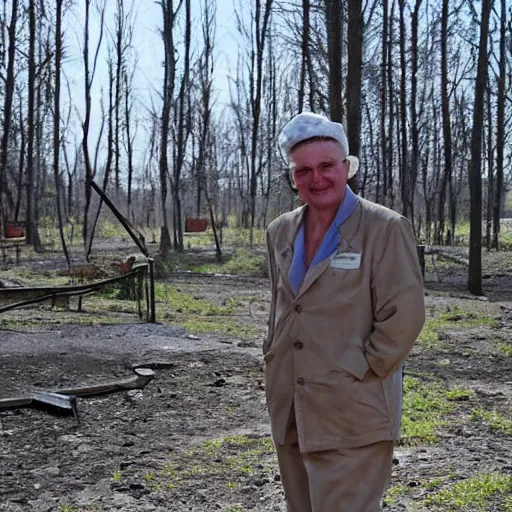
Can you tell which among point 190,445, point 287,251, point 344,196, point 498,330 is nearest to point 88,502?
point 190,445

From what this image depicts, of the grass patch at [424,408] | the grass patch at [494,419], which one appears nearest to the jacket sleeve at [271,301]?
the grass patch at [424,408]

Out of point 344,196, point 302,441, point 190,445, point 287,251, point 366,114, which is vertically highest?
point 366,114

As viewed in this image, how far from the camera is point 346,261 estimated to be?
7.23 ft

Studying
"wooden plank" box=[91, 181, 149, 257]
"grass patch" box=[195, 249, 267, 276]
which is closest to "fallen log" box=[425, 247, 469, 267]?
"grass patch" box=[195, 249, 267, 276]

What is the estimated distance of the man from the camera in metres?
2.16

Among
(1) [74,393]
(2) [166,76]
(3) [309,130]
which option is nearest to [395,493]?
(3) [309,130]

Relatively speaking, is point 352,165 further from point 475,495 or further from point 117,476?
point 117,476

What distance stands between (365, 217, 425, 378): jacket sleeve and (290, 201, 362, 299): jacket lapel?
0.27ft

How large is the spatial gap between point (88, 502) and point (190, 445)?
1.04 meters

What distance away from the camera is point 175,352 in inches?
285

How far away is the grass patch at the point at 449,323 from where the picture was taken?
837 centimetres

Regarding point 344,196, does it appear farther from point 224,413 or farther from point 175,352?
point 175,352

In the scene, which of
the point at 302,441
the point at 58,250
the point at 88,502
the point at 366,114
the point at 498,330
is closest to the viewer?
the point at 302,441

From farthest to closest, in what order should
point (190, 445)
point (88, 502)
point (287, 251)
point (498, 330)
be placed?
point (498, 330)
point (190, 445)
point (88, 502)
point (287, 251)
